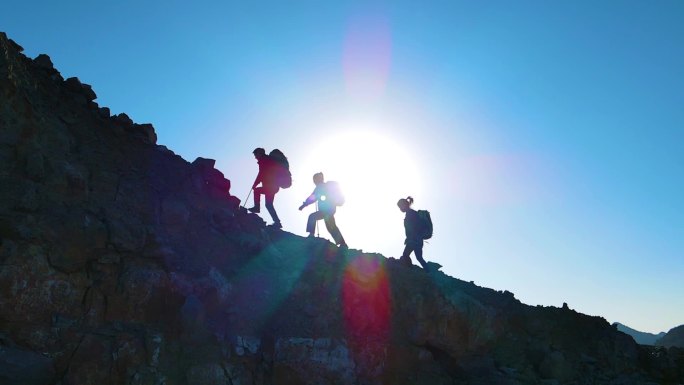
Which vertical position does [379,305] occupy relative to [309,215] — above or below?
below

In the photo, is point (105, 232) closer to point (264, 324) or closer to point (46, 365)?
point (46, 365)

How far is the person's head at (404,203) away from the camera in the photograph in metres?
17.5

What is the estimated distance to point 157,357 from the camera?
1025 cm

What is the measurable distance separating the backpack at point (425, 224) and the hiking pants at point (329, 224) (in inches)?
111

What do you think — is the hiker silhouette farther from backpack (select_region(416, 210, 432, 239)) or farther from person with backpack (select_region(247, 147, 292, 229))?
backpack (select_region(416, 210, 432, 239))

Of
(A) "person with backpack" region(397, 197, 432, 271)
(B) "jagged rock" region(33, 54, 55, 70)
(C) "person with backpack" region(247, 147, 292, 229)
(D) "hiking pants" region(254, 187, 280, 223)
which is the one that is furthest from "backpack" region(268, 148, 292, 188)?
(B) "jagged rock" region(33, 54, 55, 70)

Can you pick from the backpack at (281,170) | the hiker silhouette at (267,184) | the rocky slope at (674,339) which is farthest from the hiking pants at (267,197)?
the rocky slope at (674,339)

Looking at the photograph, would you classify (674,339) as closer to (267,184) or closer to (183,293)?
(267,184)

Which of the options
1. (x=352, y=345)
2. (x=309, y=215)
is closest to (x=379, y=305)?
(x=352, y=345)

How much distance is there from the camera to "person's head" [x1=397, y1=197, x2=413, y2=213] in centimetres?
1753

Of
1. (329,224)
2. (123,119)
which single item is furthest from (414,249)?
(123,119)

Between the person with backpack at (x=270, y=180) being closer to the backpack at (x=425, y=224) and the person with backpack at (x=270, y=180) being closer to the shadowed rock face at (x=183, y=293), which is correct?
the shadowed rock face at (x=183, y=293)

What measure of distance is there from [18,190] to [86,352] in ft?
12.4

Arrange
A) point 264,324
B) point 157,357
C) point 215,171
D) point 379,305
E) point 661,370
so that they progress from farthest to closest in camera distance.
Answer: point 661,370 → point 215,171 → point 379,305 → point 264,324 → point 157,357
